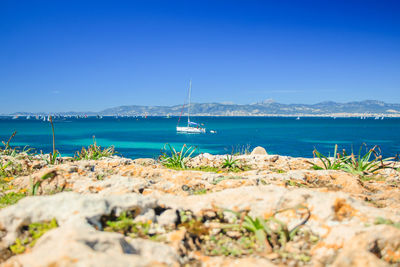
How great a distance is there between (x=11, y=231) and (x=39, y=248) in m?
0.95

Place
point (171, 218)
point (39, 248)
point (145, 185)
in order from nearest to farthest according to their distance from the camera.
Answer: point (39, 248)
point (171, 218)
point (145, 185)

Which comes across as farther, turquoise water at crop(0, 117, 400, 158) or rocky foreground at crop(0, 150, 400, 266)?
turquoise water at crop(0, 117, 400, 158)

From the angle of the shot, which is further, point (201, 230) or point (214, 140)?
point (214, 140)

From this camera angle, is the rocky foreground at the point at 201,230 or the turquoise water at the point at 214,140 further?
the turquoise water at the point at 214,140

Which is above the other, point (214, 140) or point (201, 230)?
point (201, 230)

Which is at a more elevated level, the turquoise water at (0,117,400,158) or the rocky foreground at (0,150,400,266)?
the rocky foreground at (0,150,400,266)

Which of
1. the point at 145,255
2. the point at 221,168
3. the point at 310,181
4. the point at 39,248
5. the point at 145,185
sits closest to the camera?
the point at 39,248

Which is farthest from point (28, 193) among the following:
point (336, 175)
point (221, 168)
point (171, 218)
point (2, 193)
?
point (336, 175)

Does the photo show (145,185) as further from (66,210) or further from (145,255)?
(145,255)

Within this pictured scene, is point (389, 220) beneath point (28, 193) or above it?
above

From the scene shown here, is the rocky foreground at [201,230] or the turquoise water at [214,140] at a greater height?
the rocky foreground at [201,230]

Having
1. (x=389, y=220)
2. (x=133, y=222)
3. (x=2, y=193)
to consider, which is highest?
(x=389, y=220)

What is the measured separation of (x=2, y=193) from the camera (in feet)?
17.5

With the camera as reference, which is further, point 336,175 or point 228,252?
point 336,175
